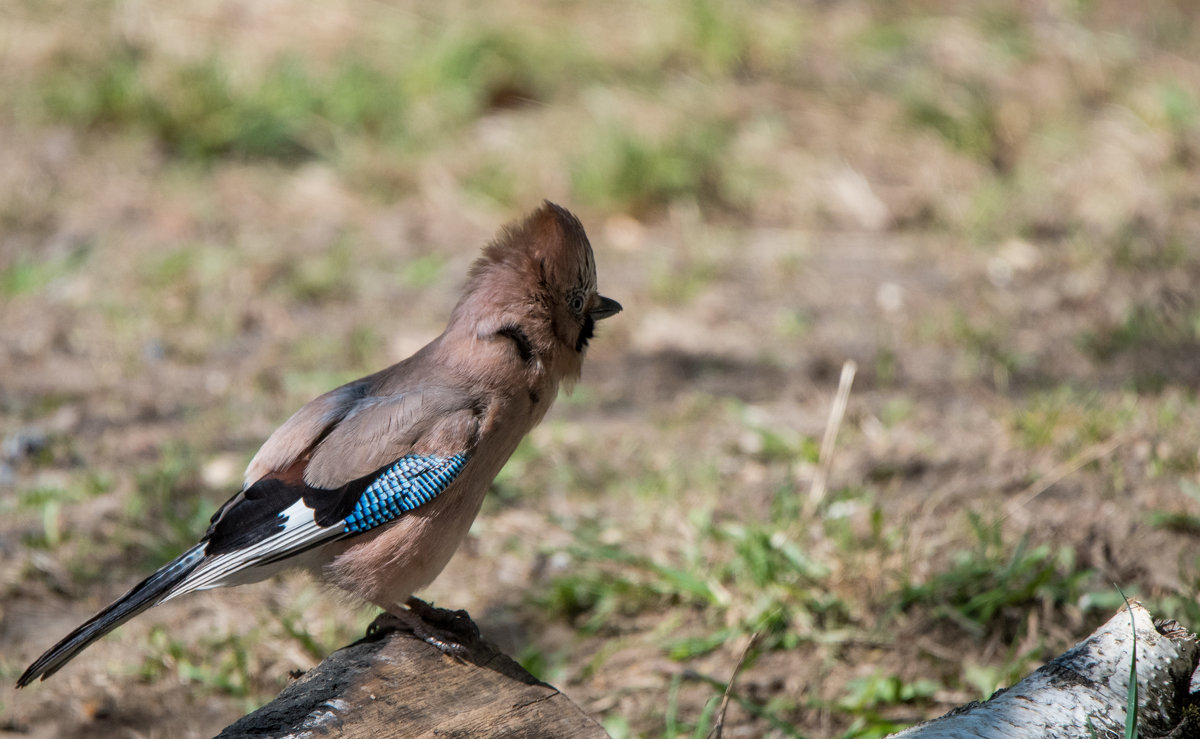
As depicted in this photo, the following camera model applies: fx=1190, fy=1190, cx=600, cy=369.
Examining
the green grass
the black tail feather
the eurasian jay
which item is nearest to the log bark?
the eurasian jay

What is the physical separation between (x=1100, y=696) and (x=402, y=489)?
149 cm

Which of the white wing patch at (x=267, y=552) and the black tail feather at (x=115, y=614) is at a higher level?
the black tail feather at (x=115, y=614)

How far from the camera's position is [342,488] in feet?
8.86

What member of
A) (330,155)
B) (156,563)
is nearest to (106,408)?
(156,563)

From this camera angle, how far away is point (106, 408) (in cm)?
486

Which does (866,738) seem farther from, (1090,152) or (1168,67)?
(1168,67)

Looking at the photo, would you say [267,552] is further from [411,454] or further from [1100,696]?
[1100,696]

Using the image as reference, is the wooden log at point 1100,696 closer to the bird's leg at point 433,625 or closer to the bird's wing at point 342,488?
the bird's leg at point 433,625

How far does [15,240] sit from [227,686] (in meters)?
3.76

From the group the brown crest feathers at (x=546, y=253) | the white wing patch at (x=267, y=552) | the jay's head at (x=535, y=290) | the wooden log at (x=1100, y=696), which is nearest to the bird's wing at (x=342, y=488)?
the white wing patch at (x=267, y=552)

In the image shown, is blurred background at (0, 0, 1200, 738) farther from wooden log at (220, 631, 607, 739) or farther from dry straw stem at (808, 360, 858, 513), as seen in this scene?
wooden log at (220, 631, 607, 739)

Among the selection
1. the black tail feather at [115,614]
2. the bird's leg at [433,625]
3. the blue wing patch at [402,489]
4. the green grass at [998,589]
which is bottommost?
the green grass at [998,589]

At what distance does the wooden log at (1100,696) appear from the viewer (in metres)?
2.11

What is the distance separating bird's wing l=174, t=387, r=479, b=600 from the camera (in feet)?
8.73
